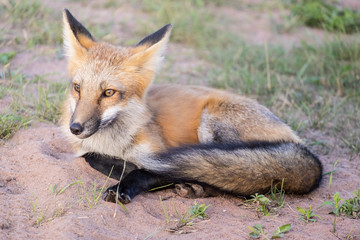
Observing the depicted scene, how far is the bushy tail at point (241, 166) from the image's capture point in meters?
3.74

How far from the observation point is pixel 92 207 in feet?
11.2

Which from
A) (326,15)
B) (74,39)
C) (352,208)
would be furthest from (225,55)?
(352,208)

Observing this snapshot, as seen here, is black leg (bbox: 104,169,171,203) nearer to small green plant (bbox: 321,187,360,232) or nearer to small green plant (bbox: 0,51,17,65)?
small green plant (bbox: 321,187,360,232)

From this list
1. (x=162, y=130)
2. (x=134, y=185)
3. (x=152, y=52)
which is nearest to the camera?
(x=134, y=185)

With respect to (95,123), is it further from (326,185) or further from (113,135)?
(326,185)

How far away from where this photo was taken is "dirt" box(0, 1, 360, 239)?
3.11 metres

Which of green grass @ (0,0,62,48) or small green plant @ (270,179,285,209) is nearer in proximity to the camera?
small green plant @ (270,179,285,209)

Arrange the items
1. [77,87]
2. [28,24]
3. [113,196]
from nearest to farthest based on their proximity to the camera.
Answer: [113,196] < [77,87] < [28,24]

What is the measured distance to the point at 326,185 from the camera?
453cm

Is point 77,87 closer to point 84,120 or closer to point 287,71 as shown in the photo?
point 84,120

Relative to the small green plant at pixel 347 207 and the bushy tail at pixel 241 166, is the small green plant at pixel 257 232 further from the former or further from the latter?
the small green plant at pixel 347 207

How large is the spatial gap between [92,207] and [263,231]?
1.38 m

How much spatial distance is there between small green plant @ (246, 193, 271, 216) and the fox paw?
50cm

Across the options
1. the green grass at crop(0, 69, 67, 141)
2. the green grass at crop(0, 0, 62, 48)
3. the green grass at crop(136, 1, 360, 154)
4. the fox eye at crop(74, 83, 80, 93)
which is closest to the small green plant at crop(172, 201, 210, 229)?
the fox eye at crop(74, 83, 80, 93)
